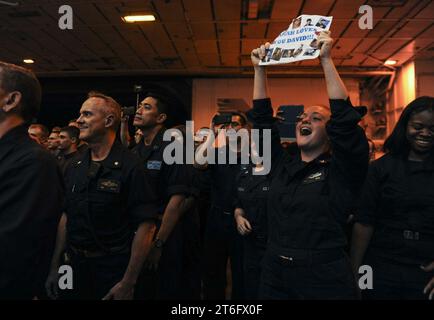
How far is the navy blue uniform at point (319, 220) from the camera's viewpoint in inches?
59.8

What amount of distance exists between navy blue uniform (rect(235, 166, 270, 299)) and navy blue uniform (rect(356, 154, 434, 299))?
2.04 ft

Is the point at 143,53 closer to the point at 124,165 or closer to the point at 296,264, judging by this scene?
the point at 124,165

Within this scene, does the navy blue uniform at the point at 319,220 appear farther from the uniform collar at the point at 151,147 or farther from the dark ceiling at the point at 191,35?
the dark ceiling at the point at 191,35

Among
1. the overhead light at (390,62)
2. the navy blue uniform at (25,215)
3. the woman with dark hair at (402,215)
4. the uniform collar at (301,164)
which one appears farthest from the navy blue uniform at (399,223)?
the overhead light at (390,62)

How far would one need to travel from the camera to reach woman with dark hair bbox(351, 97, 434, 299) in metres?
1.77

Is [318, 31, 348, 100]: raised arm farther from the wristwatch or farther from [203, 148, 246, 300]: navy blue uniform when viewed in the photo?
[203, 148, 246, 300]: navy blue uniform

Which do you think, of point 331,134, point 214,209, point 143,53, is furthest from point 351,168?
point 143,53

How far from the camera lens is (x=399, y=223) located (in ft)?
6.01

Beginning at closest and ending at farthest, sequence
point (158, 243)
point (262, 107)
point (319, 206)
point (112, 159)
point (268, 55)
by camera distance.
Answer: point (319, 206), point (268, 55), point (262, 107), point (112, 159), point (158, 243)

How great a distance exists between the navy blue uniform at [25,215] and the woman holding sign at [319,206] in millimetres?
927

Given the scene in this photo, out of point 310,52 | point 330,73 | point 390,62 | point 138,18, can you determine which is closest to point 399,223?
point 330,73

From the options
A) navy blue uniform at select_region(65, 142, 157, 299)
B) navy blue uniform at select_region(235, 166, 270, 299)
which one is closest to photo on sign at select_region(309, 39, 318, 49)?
navy blue uniform at select_region(235, 166, 270, 299)

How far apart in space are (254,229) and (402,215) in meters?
0.89

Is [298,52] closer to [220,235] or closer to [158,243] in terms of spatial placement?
[158,243]
